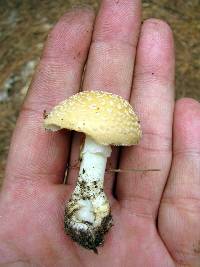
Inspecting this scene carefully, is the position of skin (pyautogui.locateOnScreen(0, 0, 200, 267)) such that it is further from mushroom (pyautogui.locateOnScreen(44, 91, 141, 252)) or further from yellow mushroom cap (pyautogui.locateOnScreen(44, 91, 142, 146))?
yellow mushroom cap (pyautogui.locateOnScreen(44, 91, 142, 146))

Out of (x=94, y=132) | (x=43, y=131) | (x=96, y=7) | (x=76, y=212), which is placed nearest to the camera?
(x=94, y=132)

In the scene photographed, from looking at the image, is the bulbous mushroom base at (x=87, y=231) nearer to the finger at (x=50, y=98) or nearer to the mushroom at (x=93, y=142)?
the mushroom at (x=93, y=142)

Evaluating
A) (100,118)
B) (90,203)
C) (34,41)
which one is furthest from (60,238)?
(34,41)

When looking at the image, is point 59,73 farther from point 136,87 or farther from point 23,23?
point 23,23

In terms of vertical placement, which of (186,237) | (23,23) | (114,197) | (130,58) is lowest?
(186,237)

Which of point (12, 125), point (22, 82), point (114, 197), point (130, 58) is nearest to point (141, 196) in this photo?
point (114, 197)

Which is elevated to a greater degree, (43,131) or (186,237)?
(43,131)

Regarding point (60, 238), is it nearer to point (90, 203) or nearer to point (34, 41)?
point (90, 203)

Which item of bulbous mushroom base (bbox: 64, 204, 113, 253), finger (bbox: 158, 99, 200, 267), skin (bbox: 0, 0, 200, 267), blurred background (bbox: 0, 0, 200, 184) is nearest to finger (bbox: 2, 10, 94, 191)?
skin (bbox: 0, 0, 200, 267)
